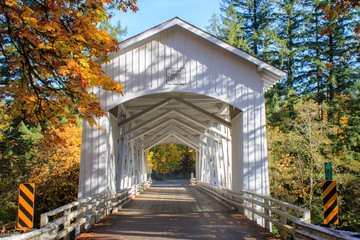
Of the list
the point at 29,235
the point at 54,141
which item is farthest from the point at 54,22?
the point at 29,235

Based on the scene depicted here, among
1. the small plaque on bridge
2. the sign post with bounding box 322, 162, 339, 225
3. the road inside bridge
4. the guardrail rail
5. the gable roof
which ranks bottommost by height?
the road inside bridge

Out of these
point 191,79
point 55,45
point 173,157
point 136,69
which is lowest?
point 173,157

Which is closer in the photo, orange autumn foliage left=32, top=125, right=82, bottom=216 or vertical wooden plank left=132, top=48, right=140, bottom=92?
vertical wooden plank left=132, top=48, right=140, bottom=92

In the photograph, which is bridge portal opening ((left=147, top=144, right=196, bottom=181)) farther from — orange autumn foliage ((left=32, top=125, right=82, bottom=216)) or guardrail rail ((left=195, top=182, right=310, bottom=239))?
guardrail rail ((left=195, top=182, right=310, bottom=239))

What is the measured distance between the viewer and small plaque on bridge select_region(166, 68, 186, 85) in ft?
33.7

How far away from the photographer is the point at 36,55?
6.23 meters

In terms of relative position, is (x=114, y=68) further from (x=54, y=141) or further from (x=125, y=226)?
(x=125, y=226)

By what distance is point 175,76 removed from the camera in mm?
10305

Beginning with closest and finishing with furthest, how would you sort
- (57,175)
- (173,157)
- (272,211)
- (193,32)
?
(272,211) → (193,32) → (57,175) → (173,157)

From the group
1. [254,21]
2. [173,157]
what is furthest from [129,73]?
[173,157]

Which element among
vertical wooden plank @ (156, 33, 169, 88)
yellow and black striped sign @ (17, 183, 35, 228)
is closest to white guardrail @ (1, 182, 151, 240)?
yellow and black striped sign @ (17, 183, 35, 228)

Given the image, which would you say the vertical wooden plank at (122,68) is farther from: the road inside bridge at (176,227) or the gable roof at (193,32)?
the road inside bridge at (176,227)

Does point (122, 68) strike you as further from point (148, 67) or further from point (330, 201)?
point (330, 201)

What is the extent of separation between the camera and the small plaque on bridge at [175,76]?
10266mm
